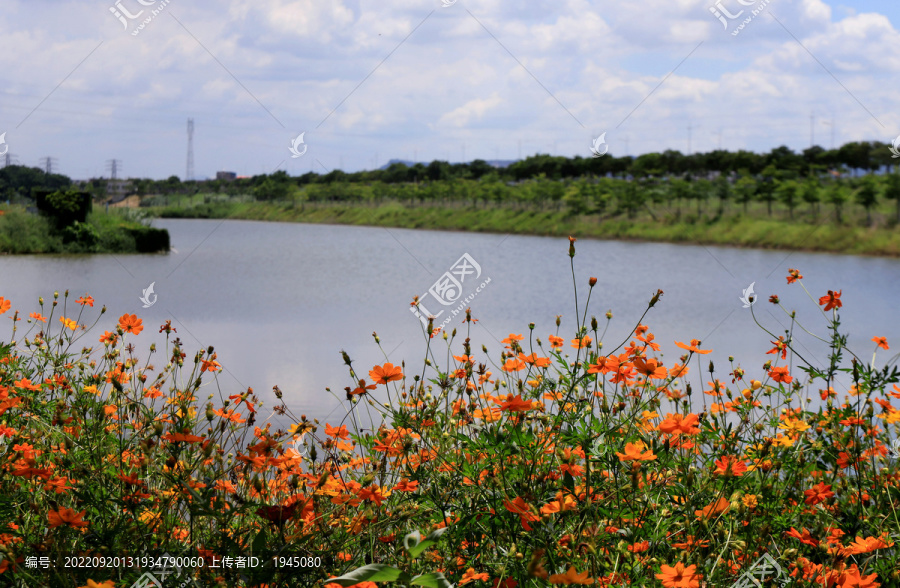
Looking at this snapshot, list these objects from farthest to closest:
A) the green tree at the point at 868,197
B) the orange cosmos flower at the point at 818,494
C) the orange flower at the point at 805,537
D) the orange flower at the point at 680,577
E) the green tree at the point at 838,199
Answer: the green tree at the point at 838,199, the green tree at the point at 868,197, the orange cosmos flower at the point at 818,494, the orange flower at the point at 805,537, the orange flower at the point at 680,577

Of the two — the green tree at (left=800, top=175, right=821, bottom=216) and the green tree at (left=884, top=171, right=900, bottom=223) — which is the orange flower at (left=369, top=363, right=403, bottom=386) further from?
the green tree at (left=800, top=175, right=821, bottom=216)

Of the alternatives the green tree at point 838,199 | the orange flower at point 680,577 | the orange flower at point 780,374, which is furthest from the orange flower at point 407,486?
the green tree at point 838,199

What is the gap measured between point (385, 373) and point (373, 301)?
611 centimetres

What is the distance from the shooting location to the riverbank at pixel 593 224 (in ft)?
69.2

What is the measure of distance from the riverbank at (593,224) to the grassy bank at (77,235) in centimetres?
990

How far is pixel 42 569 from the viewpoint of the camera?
47.7 inches

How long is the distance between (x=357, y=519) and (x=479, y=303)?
6.20 metres

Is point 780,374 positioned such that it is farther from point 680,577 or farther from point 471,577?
point 471,577

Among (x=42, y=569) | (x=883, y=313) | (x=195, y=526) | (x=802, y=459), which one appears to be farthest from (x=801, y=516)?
(x=883, y=313)

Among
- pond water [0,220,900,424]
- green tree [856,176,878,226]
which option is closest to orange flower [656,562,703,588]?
pond water [0,220,900,424]

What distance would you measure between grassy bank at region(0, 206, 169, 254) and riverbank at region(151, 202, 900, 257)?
9896 mm

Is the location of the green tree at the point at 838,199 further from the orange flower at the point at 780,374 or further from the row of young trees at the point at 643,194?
the orange flower at the point at 780,374

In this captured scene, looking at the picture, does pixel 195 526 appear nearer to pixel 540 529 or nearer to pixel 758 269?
pixel 540 529

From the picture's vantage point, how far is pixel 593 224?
28172mm
